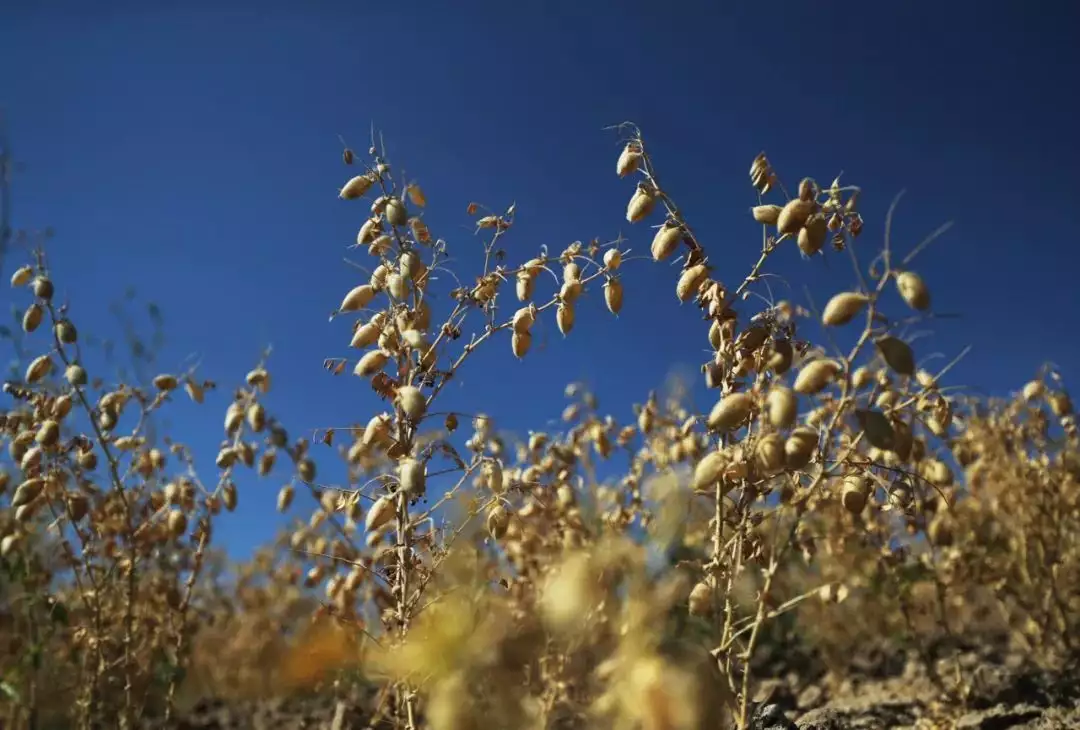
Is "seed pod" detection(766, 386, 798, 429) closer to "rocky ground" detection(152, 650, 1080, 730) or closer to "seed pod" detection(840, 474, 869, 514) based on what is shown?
"seed pod" detection(840, 474, 869, 514)

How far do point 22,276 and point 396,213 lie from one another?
1456mm

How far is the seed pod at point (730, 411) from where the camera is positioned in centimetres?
141

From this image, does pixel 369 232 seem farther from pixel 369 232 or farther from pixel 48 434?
pixel 48 434

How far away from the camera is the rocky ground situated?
2754 mm

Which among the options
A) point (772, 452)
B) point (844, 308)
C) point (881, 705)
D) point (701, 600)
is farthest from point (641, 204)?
point (881, 705)

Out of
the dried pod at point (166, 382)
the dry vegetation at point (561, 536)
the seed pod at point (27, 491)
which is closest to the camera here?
the dry vegetation at point (561, 536)

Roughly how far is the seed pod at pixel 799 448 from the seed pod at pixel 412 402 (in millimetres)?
789

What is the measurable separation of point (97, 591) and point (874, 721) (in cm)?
267

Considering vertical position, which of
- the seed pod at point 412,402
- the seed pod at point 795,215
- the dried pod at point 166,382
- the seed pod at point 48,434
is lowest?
the seed pod at point 412,402

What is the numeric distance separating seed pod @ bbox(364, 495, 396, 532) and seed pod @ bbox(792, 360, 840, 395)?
2.91 ft

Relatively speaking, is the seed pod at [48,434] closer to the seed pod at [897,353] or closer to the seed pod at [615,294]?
the seed pod at [615,294]

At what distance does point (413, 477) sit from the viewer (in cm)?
166

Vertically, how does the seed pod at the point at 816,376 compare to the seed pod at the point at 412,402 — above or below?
below

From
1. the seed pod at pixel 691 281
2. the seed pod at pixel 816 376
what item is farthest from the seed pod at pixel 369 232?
the seed pod at pixel 816 376
